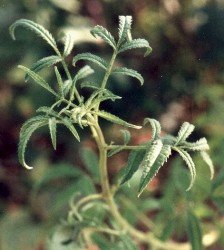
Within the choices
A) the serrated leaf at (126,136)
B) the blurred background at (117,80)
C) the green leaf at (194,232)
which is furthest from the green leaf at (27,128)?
the blurred background at (117,80)

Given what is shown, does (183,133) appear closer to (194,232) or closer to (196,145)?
(196,145)

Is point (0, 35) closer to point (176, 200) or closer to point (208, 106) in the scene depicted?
point (208, 106)

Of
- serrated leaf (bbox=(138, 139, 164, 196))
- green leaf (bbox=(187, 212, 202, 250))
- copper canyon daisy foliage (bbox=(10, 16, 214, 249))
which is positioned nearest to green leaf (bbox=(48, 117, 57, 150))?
copper canyon daisy foliage (bbox=(10, 16, 214, 249))

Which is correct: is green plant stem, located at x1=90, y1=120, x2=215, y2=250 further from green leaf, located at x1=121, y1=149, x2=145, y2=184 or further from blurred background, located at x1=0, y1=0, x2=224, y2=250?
blurred background, located at x1=0, y1=0, x2=224, y2=250

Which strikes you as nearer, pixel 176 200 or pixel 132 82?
pixel 176 200

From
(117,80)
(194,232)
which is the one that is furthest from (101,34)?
(117,80)

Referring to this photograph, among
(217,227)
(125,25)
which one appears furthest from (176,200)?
(125,25)

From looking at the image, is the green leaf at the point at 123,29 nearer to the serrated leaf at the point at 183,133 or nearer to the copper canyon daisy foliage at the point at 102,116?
the copper canyon daisy foliage at the point at 102,116
